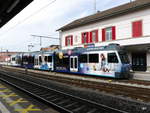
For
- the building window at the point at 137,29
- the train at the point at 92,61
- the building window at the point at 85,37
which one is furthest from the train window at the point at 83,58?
the building window at the point at 85,37

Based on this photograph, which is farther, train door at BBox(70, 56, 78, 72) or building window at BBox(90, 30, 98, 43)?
building window at BBox(90, 30, 98, 43)

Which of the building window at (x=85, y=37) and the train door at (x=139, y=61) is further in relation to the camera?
the building window at (x=85, y=37)

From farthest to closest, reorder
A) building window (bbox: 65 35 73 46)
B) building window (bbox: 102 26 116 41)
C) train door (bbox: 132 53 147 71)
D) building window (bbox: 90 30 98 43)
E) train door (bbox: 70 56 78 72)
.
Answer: building window (bbox: 65 35 73 46), building window (bbox: 90 30 98 43), building window (bbox: 102 26 116 41), train door (bbox: 132 53 147 71), train door (bbox: 70 56 78 72)

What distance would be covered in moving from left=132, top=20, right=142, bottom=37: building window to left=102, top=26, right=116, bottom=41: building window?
2.98m

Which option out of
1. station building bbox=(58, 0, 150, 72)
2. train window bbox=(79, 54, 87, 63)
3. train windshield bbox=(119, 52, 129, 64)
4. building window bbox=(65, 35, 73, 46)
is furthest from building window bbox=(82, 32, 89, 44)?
train windshield bbox=(119, 52, 129, 64)

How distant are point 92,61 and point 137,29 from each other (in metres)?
7.24

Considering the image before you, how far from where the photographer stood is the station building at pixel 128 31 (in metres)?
21.5

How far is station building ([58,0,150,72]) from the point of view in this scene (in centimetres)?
2152

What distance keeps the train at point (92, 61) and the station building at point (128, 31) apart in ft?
10.00

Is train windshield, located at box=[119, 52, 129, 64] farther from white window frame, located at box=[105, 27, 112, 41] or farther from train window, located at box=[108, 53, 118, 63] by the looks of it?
white window frame, located at box=[105, 27, 112, 41]

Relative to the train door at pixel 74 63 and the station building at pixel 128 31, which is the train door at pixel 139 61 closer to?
the station building at pixel 128 31

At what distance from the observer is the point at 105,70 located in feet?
57.6

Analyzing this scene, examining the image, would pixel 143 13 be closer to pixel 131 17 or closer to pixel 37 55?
pixel 131 17

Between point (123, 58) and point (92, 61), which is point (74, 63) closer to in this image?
point (92, 61)
